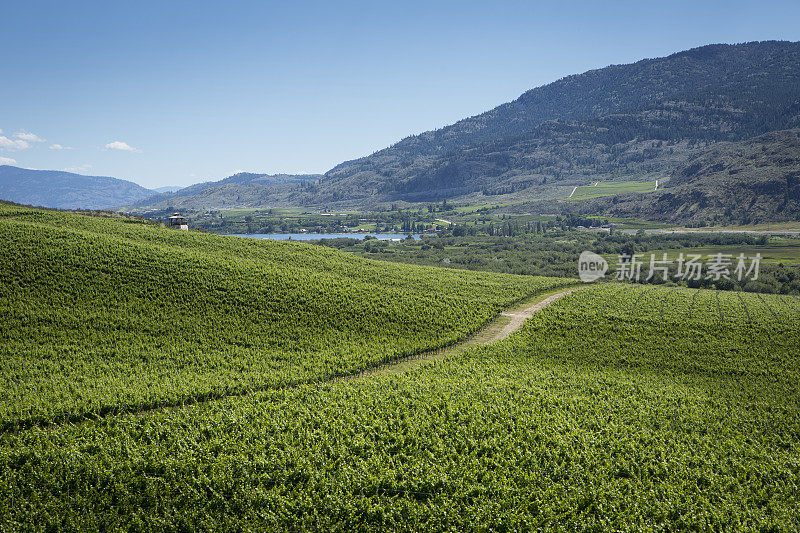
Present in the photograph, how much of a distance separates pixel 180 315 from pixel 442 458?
3683cm

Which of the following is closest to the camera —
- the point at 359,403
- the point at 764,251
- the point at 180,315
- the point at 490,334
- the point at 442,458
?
the point at 442,458

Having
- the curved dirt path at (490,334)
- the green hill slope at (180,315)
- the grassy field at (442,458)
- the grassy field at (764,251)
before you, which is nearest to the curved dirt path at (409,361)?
the curved dirt path at (490,334)

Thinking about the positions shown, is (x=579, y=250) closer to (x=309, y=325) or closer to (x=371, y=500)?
(x=309, y=325)

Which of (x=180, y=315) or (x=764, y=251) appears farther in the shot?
(x=764, y=251)

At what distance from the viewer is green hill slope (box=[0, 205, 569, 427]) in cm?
3656

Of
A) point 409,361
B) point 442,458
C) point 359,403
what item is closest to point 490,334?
point 409,361

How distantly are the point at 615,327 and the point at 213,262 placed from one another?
55.6m

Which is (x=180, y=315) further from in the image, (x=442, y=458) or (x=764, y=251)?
(x=764, y=251)

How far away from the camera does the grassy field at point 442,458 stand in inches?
903

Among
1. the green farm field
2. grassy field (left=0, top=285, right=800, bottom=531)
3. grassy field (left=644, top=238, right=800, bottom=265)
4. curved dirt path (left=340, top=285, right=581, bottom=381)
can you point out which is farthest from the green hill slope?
grassy field (left=644, top=238, right=800, bottom=265)

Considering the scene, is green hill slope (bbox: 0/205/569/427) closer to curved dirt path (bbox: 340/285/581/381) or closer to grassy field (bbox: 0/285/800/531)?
curved dirt path (bbox: 340/285/581/381)

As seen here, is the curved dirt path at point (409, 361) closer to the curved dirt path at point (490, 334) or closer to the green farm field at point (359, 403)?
the curved dirt path at point (490, 334)

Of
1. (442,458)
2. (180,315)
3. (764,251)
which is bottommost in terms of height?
(442,458)

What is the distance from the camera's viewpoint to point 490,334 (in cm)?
5547
